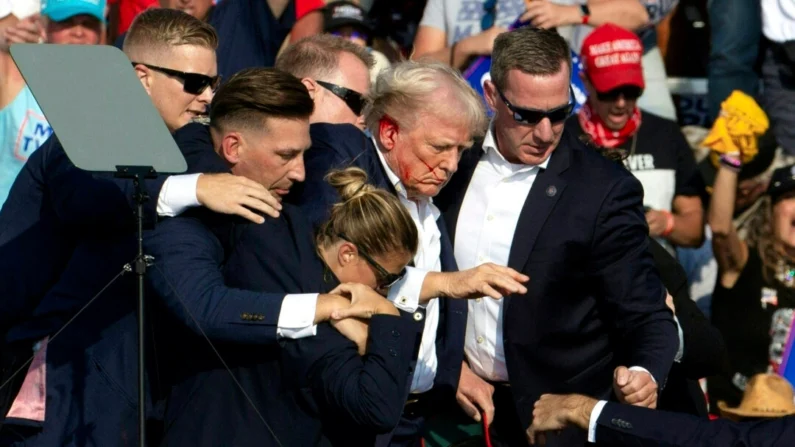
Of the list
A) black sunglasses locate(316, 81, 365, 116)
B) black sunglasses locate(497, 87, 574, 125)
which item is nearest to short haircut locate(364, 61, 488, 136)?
black sunglasses locate(497, 87, 574, 125)

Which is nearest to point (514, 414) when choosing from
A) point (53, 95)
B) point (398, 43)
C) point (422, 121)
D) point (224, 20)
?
point (422, 121)

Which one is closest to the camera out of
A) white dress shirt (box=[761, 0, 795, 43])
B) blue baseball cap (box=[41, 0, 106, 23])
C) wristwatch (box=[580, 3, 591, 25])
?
blue baseball cap (box=[41, 0, 106, 23])

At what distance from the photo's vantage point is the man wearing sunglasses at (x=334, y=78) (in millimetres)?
5465

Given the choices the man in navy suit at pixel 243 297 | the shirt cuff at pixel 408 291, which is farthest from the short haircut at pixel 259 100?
the shirt cuff at pixel 408 291

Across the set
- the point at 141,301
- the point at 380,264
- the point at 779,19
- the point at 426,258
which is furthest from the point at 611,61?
the point at 141,301

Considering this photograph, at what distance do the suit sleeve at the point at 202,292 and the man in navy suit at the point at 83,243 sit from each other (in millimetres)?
98

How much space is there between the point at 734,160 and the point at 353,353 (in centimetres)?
328

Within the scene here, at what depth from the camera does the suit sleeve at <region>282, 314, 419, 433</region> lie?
13.6 ft

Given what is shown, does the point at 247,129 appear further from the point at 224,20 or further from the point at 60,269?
the point at 224,20

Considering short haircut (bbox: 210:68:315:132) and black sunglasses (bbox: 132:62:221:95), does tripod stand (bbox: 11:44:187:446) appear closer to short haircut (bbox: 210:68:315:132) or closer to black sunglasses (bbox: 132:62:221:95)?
short haircut (bbox: 210:68:315:132)

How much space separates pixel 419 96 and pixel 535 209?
1.97 feet

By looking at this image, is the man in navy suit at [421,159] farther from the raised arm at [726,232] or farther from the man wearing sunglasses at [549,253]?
the raised arm at [726,232]

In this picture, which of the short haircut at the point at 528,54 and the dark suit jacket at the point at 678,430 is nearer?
the dark suit jacket at the point at 678,430

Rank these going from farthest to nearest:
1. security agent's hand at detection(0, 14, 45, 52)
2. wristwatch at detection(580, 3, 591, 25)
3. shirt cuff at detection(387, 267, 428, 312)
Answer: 1. wristwatch at detection(580, 3, 591, 25)
2. security agent's hand at detection(0, 14, 45, 52)
3. shirt cuff at detection(387, 267, 428, 312)
